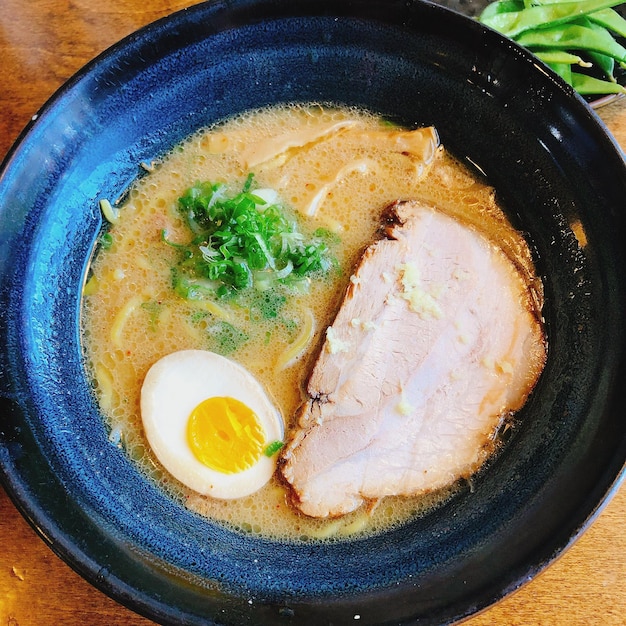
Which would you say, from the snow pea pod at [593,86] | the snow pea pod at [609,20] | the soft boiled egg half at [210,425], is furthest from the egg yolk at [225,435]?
the snow pea pod at [609,20]

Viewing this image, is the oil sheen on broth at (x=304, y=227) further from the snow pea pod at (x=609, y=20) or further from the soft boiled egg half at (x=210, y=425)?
the snow pea pod at (x=609, y=20)

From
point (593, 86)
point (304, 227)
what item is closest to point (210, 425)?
point (304, 227)

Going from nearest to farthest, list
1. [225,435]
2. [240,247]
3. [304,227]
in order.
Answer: [225,435] < [240,247] < [304,227]

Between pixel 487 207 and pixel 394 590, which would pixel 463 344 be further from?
pixel 394 590

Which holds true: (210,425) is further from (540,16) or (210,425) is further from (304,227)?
(540,16)

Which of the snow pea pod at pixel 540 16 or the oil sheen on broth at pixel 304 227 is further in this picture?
the snow pea pod at pixel 540 16

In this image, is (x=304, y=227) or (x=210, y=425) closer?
(x=210, y=425)
